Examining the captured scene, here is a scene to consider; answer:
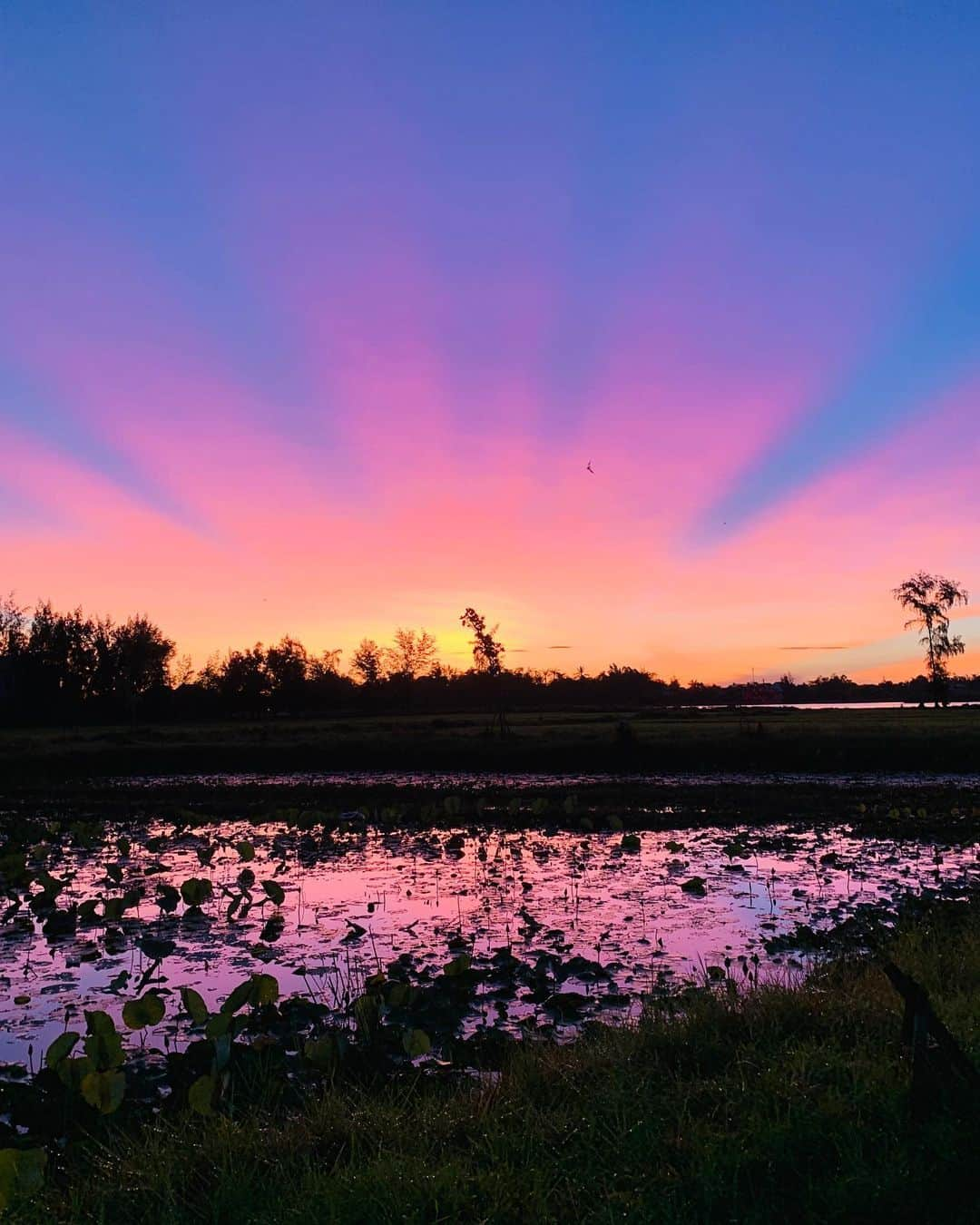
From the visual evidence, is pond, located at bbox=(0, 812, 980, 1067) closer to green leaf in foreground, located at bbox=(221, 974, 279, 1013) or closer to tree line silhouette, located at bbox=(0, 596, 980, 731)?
green leaf in foreground, located at bbox=(221, 974, 279, 1013)

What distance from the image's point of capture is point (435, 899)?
13469 millimetres

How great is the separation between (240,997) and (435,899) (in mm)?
6314

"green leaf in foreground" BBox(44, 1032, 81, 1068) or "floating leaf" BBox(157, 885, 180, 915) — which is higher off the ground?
"green leaf in foreground" BBox(44, 1032, 81, 1068)

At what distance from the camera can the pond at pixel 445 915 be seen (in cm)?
893

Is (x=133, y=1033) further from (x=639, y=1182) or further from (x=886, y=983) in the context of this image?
(x=886, y=983)

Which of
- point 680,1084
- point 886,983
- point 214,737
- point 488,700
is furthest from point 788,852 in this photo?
point 488,700

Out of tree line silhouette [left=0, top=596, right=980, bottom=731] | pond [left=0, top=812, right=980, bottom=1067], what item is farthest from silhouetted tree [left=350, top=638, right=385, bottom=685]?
pond [left=0, top=812, right=980, bottom=1067]

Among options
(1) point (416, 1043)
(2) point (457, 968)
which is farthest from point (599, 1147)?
(2) point (457, 968)

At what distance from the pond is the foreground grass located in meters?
1.98

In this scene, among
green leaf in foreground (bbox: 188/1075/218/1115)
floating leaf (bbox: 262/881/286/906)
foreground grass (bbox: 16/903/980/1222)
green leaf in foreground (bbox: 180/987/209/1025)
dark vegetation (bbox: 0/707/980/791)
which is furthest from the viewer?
dark vegetation (bbox: 0/707/980/791)

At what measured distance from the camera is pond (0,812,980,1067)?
8.93m

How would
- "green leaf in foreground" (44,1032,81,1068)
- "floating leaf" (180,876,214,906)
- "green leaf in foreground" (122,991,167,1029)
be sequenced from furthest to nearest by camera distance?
"floating leaf" (180,876,214,906) → "green leaf in foreground" (122,991,167,1029) → "green leaf in foreground" (44,1032,81,1068)

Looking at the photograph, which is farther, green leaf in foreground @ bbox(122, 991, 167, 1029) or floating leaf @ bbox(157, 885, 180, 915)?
floating leaf @ bbox(157, 885, 180, 915)

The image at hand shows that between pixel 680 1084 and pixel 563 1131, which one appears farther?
pixel 680 1084
